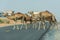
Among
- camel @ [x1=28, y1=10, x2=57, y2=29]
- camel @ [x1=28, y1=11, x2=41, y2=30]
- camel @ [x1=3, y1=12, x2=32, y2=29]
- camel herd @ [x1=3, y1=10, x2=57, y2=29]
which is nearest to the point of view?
camel @ [x1=28, y1=10, x2=57, y2=29]

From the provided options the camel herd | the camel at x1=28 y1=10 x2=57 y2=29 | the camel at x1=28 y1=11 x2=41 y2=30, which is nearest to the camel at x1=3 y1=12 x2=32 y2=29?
the camel herd

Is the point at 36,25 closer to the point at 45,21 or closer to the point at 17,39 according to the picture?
the point at 45,21

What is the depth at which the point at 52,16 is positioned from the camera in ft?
90.9

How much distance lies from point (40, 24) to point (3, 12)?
5.13 m

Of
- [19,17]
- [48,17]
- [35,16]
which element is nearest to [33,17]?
[35,16]

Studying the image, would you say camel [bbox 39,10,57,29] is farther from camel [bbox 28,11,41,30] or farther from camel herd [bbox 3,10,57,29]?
camel [bbox 28,11,41,30]

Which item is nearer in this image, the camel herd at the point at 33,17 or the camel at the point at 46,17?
the camel at the point at 46,17

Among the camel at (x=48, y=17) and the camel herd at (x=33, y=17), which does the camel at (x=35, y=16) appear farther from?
the camel at (x=48, y=17)

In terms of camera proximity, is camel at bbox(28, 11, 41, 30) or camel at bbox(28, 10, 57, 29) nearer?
camel at bbox(28, 10, 57, 29)

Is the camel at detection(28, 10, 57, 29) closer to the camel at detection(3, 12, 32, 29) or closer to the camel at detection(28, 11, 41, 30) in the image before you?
the camel at detection(28, 11, 41, 30)

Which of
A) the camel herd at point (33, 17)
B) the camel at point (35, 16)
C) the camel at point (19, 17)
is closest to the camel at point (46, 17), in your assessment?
the camel herd at point (33, 17)

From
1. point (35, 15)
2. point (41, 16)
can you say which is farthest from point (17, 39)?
point (35, 15)

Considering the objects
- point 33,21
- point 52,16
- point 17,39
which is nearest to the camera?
point 17,39

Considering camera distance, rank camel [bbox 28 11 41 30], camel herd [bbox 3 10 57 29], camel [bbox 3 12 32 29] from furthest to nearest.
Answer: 1. camel [bbox 28 11 41 30]
2. camel [bbox 3 12 32 29]
3. camel herd [bbox 3 10 57 29]
